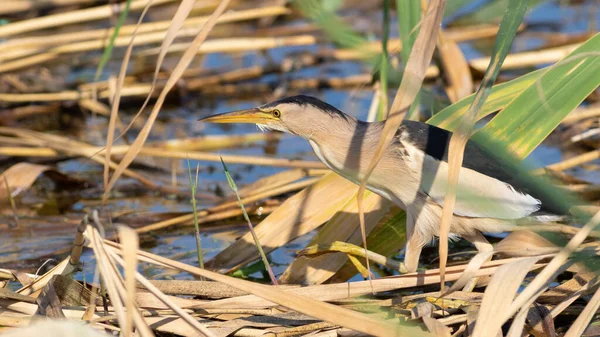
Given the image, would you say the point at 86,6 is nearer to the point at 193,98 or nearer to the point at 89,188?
the point at 193,98

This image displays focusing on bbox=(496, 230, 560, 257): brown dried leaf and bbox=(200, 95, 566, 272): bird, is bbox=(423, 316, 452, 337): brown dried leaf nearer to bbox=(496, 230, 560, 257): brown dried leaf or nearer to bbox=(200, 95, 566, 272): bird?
bbox=(496, 230, 560, 257): brown dried leaf

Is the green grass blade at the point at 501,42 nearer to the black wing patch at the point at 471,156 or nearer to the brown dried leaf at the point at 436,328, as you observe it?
the brown dried leaf at the point at 436,328

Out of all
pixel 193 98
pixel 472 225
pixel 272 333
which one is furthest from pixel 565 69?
pixel 193 98

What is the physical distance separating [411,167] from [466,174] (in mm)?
173

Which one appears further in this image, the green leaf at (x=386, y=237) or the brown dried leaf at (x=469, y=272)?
the green leaf at (x=386, y=237)

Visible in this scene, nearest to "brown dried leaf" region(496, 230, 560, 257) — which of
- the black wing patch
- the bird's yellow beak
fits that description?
the black wing patch

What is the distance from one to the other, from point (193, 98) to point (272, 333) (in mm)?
3264

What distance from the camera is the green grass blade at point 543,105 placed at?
99.3 inches

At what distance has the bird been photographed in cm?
247

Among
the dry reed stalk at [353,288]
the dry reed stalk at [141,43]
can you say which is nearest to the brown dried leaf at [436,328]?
the dry reed stalk at [353,288]

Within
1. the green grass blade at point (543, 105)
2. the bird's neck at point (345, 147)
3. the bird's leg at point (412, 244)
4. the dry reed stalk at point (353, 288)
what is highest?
the green grass blade at point (543, 105)

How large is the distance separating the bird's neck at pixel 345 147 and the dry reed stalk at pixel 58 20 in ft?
6.26

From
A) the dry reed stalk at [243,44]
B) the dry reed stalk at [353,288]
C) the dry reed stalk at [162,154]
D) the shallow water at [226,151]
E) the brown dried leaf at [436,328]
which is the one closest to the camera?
the brown dried leaf at [436,328]

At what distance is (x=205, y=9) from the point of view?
538 cm
